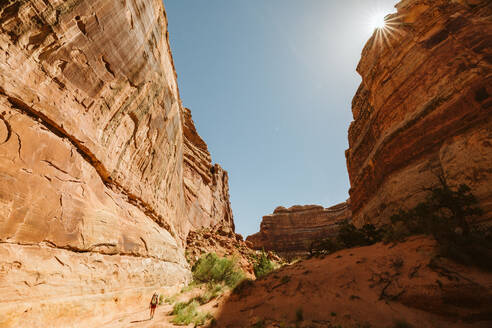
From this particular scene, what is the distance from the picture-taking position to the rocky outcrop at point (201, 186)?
2641 cm

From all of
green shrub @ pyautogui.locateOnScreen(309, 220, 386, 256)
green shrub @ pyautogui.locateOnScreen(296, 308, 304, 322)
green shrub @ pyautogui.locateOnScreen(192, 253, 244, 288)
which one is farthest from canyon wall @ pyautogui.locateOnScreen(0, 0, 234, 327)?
green shrub @ pyautogui.locateOnScreen(309, 220, 386, 256)

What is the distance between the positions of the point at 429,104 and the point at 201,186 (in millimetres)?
25936

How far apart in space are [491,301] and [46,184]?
974 centimetres

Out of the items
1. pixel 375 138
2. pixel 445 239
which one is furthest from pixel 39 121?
pixel 375 138

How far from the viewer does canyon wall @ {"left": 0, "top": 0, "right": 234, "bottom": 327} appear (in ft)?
13.4

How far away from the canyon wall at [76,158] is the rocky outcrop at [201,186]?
16560mm

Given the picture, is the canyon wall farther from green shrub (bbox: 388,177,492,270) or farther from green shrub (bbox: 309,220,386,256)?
green shrub (bbox: 388,177,492,270)

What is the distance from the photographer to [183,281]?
522 inches

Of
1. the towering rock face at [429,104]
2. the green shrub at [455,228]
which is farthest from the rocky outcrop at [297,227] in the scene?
the green shrub at [455,228]

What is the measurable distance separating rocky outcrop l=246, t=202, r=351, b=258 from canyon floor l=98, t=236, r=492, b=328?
39.1m

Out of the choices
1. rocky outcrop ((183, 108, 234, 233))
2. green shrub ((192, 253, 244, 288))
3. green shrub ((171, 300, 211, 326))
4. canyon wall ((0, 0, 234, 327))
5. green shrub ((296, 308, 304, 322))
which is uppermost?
rocky outcrop ((183, 108, 234, 233))

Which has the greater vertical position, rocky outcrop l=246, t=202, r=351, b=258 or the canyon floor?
rocky outcrop l=246, t=202, r=351, b=258

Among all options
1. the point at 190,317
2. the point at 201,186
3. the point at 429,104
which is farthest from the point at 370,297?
the point at 201,186

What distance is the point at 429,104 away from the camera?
1013 cm
